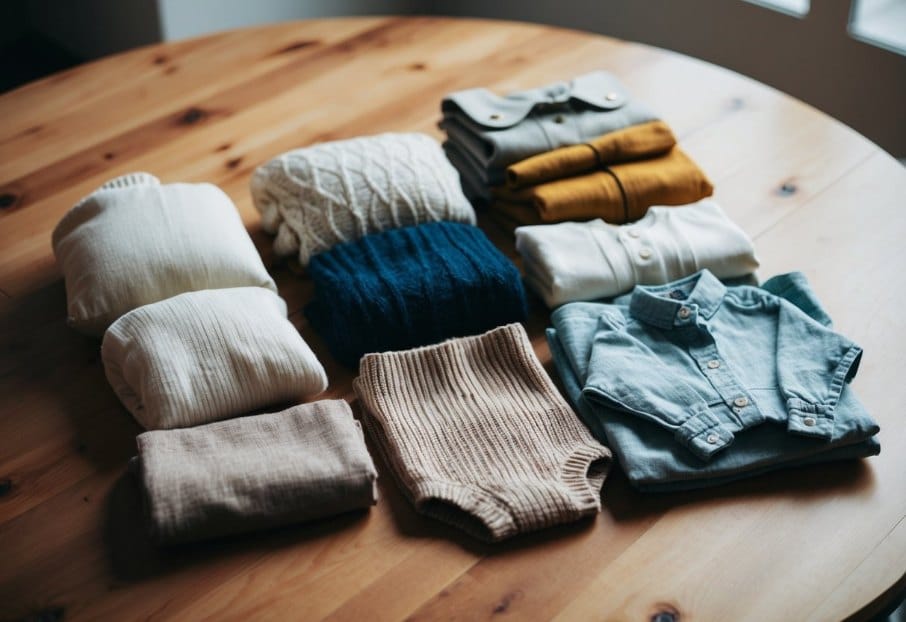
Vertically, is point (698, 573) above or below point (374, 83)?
below

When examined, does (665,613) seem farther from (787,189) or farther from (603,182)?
(787,189)

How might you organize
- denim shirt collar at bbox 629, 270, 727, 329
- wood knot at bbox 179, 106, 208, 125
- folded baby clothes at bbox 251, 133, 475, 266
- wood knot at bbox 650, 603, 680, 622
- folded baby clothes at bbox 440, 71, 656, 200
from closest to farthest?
1. wood knot at bbox 650, 603, 680, 622
2. denim shirt collar at bbox 629, 270, 727, 329
3. folded baby clothes at bbox 251, 133, 475, 266
4. folded baby clothes at bbox 440, 71, 656, 200
5. wood knot at bbox 179, 106, 208, 125

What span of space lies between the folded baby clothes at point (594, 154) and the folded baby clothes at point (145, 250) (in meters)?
0.40

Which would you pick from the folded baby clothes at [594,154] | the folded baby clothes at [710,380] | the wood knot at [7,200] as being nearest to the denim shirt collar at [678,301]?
the folded baby clothes at [710,380]

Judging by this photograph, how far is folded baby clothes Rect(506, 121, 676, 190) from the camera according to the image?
4.71ft

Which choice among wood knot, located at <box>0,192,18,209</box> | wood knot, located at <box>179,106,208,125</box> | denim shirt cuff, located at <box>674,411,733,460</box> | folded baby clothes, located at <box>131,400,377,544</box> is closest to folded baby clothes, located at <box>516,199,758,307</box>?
denim shirt cuff, located at <box>674,411,733,460</box>

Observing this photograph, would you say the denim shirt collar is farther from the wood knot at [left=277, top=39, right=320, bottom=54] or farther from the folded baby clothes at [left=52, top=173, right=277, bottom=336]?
the wood knot at [left=277, top=39, right=320, bottom=54]

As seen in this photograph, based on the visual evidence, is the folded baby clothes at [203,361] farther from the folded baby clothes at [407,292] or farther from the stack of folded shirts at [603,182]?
the stack of folded shirts at [603,182]

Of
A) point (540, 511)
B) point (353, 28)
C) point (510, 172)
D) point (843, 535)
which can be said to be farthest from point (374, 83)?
point (843, 535)

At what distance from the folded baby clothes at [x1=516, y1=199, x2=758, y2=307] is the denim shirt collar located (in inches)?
1.3

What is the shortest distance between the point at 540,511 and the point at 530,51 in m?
1.08

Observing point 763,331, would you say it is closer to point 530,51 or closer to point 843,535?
point 843,535

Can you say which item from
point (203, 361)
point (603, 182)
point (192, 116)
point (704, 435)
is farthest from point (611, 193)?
point (192, 116)

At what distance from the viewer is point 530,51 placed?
1853mm
